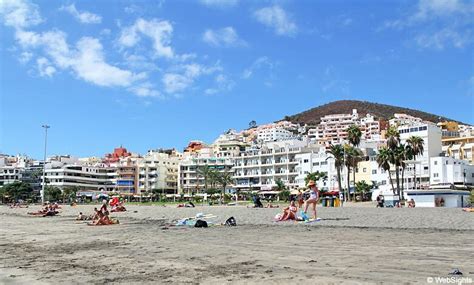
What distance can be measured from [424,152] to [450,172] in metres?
10.3

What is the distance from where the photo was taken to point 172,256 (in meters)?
11.3

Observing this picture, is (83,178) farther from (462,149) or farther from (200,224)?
(200,224)

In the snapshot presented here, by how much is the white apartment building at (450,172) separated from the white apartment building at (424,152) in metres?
1.93

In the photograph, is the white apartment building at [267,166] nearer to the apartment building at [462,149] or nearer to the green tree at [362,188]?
the green tree at [362,188]

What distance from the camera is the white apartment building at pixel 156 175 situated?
156625mm

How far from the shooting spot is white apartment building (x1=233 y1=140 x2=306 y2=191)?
411ft

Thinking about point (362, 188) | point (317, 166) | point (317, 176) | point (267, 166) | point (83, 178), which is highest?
point (267, 166)

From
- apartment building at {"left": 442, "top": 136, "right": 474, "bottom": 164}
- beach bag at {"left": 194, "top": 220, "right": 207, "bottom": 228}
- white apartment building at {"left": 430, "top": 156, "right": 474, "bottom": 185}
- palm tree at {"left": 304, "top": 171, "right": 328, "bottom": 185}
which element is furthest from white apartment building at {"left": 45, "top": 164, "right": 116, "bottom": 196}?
beach bag at {"left": 194, "top": 220, "right": 207, "bottom": 228}

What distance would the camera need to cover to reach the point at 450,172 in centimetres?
8481

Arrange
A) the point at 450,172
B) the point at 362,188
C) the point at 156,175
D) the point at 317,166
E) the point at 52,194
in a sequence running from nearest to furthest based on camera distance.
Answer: the point at 450,172, the point at 362,188, the point at 317,166, the point at 52,194, the point at 156,175

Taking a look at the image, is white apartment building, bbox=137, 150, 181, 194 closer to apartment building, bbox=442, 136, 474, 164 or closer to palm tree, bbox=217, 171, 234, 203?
palm tree, bbox=217, 171, 234, 203

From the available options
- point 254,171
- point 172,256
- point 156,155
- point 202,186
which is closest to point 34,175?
point 156,155

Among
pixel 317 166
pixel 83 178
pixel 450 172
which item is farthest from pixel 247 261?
pixel 83 178

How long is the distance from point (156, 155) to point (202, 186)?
24.1m
